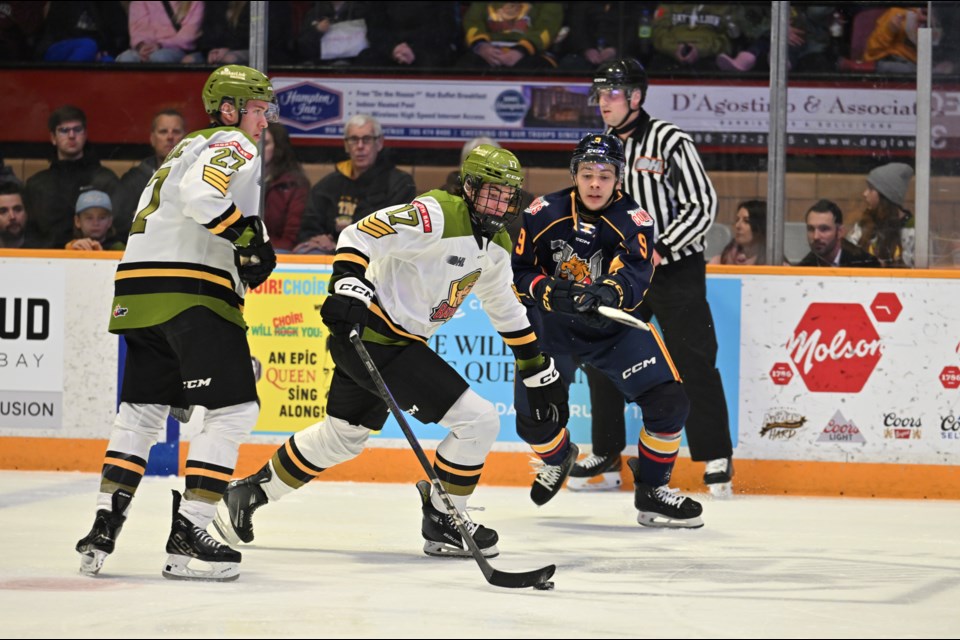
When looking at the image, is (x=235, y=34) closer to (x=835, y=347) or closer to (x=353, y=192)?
(x=353, y=192)

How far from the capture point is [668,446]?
193 inches

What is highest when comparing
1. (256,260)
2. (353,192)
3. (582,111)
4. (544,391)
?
(582,111)

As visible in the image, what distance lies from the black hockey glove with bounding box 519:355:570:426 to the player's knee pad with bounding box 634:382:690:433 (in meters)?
0.51

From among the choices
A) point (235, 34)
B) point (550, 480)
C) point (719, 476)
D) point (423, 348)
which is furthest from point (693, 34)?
point (423, 348)

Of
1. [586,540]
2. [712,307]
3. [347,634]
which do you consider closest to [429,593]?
[347,634]

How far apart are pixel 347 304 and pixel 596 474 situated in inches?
84.5

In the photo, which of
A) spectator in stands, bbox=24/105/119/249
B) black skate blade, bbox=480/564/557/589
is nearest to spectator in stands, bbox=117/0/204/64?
spectator in stands, bbox=24/105/119/249

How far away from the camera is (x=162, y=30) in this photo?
21.6 ft

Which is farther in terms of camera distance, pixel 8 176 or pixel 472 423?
pixel 8 176

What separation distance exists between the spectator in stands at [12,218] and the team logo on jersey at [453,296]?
8.05ft

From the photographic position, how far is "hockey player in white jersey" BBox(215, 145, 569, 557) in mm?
4086

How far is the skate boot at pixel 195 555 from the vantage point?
3631mm

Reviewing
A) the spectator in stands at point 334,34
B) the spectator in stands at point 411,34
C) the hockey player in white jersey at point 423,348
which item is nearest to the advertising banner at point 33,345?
the spectator in stands at point 334,34

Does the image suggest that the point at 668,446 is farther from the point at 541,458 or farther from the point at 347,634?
the point at 347,634
